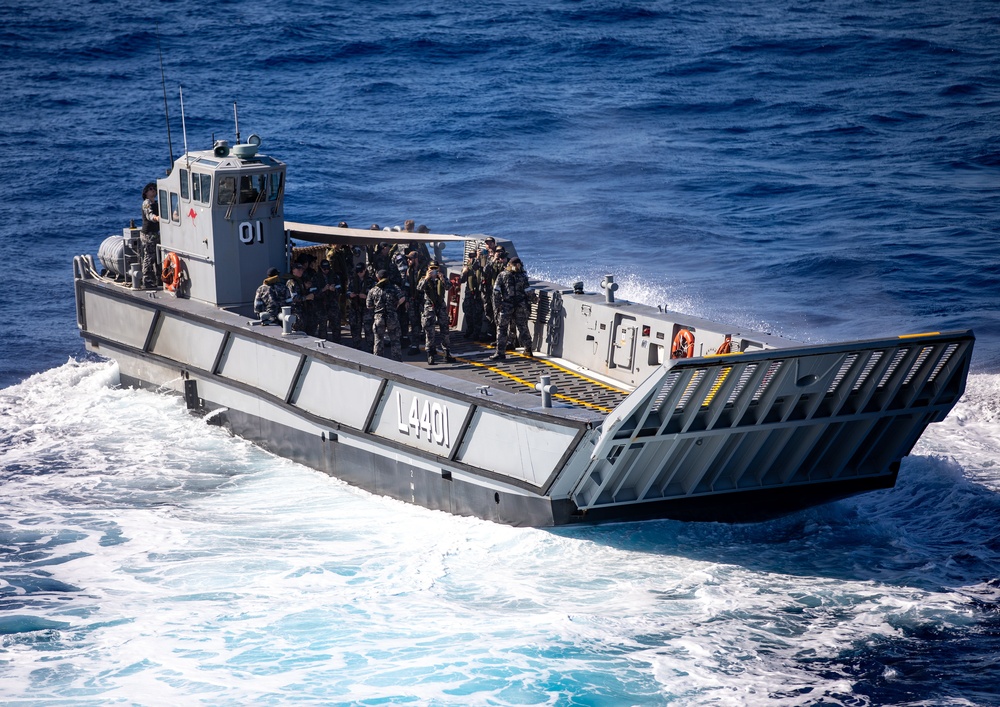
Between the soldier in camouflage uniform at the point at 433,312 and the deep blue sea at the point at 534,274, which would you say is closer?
the deep blue sea at the point at 534,274

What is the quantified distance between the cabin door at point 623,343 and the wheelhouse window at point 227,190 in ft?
20.7

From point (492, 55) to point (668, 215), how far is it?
15266mm

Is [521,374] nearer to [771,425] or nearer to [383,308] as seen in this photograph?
[383,308]

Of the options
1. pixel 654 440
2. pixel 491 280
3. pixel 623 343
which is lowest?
pixel 654 440

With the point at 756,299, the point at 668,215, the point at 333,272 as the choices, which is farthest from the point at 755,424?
the point at 668,215

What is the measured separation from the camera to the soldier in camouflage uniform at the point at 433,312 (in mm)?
18531

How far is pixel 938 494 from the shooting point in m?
16.9

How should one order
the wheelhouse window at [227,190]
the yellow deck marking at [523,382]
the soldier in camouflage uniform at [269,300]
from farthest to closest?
the wheelhouse window at [227,190] → the soldier in camouflage uniform at [269,300] → the yellow deck marking at [523,382]

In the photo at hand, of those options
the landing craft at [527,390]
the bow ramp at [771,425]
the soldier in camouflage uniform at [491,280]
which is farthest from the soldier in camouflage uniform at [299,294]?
the bow ramp at [771,425]

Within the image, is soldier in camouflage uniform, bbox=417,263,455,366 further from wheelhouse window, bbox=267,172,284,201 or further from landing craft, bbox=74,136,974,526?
wheelhouse window, bbox=267,172,284,201

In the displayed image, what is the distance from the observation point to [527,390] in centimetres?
1750

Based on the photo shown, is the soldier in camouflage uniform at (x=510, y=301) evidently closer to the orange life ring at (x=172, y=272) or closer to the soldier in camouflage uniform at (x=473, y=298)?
the soldier in camouflage uniform at (x=473, y=298)

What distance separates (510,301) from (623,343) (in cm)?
198

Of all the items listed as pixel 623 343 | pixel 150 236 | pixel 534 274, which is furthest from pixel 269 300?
pixel 534 274
